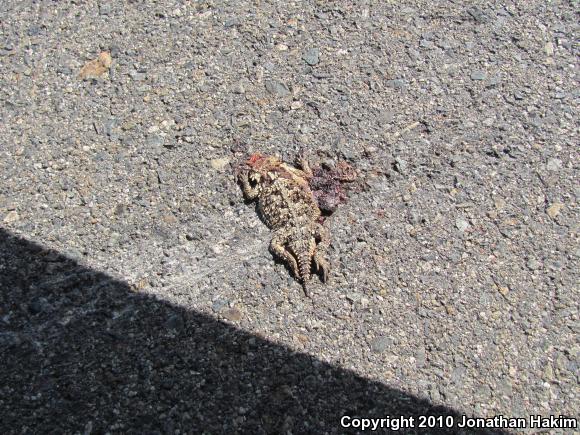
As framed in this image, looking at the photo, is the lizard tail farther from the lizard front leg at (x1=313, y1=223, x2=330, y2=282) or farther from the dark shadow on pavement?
the dark shadow on pavement

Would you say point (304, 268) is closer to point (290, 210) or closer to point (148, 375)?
point (290, 210)

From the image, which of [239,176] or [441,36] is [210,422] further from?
[441,36]

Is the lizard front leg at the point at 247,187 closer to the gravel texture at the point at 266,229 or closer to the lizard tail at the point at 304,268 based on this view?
the gravel texture at the point at 266,229

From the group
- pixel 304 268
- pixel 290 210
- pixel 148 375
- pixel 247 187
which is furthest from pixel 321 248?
pixel 148 375

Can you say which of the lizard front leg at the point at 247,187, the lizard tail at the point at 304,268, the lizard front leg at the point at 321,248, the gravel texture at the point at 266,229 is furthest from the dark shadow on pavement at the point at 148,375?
the lizard front leg at the point at 247,187

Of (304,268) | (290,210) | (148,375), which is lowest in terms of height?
(148,375)
